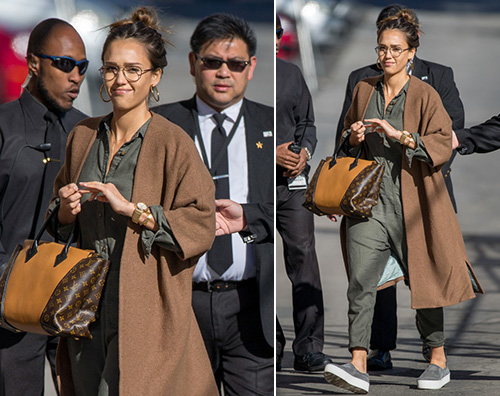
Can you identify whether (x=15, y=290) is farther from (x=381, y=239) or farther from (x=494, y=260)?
(x=494, y=260)

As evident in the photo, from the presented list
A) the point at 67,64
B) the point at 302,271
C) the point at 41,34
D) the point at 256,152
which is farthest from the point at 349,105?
the point at 41,34

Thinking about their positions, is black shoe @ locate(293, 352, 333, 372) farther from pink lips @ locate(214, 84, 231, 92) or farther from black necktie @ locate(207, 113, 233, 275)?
pink lips @ locate(214, 84, 231, 92)

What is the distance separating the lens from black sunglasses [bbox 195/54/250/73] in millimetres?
3879

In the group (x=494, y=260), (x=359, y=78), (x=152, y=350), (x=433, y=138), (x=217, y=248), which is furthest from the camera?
(x=494, y=260)

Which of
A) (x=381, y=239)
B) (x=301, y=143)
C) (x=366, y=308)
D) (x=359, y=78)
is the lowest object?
(x=366, y=308)

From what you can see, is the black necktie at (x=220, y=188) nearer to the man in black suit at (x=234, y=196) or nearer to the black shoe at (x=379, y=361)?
the man in black suit at (x=234, y=196)

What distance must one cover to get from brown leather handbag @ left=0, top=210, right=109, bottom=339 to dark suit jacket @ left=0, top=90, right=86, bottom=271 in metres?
0.73

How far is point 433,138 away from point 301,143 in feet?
2.23

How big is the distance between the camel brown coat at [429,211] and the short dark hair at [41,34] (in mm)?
1405

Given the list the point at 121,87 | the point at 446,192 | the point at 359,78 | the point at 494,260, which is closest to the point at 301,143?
the point at 359,78

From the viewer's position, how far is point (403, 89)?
4.57 meters

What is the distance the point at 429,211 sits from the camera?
4.56 m

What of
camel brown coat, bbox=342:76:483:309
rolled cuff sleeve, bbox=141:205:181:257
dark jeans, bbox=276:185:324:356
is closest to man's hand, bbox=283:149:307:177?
dark jeans, bbox=276:185:324:356

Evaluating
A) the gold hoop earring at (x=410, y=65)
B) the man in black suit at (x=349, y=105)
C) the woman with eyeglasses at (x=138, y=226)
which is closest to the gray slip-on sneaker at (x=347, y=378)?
the man in black suit at (x=349, y=105)
